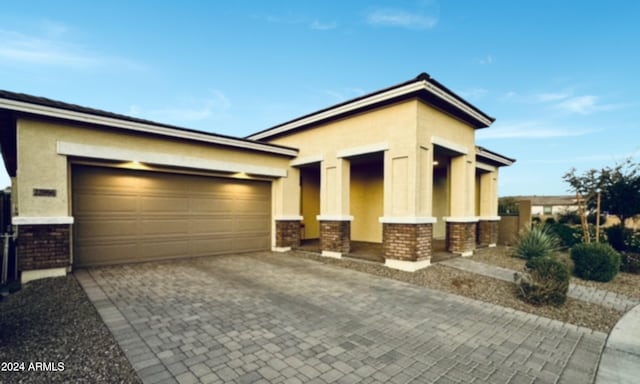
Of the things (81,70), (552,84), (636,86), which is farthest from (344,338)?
(636,86)

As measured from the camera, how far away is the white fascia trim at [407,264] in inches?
285

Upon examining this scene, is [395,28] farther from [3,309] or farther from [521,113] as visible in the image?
[3,309]

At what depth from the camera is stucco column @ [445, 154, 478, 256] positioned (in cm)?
917

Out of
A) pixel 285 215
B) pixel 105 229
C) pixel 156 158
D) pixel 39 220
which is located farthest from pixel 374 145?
pixel 39 220

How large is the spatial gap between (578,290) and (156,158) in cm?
1114

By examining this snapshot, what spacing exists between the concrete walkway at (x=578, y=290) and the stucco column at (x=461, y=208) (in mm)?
918

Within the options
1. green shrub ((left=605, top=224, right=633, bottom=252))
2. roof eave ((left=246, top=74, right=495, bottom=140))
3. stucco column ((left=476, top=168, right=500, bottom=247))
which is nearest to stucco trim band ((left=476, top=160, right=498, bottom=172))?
stucco column ((left=476, top=168, right=500, bottom=247))

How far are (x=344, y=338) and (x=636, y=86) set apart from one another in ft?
54.5

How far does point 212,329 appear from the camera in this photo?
3713mm

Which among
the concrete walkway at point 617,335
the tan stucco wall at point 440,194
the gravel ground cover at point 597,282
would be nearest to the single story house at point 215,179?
the gravel ground cover at point 597,282

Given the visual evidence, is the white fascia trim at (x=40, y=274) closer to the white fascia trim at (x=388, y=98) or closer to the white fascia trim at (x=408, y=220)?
the white fascia trim at (x=388, y=98)

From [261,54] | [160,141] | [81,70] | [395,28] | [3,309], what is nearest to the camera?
[3,309]

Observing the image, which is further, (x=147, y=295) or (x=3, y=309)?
(x=147, y=295)

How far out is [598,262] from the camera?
6.91 meters
